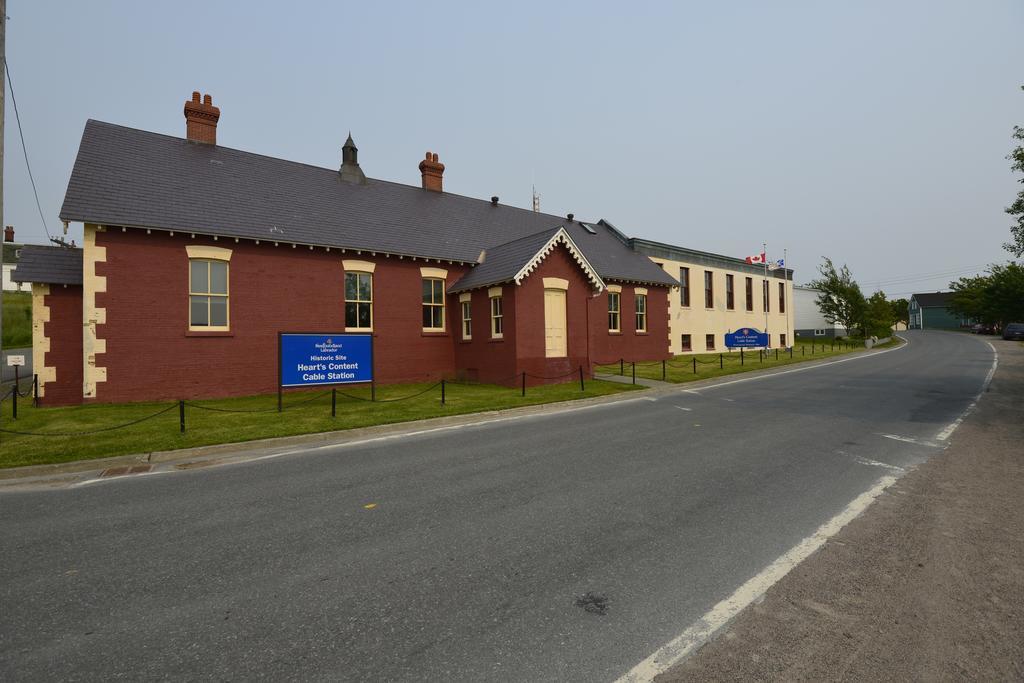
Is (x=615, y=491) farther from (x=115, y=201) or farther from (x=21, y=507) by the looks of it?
(x=115, y=201)

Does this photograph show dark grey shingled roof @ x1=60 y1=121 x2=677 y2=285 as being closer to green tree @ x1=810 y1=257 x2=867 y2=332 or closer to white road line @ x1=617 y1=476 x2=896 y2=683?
white road line @ x1=617 y1=476 x2=896 y2=683

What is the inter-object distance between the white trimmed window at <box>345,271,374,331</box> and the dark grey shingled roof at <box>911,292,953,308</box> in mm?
120383

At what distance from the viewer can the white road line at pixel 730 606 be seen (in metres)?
2.80

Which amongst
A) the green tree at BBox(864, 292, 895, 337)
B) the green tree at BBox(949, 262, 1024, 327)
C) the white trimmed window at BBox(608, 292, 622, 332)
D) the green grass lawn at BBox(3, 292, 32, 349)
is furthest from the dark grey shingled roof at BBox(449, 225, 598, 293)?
the green tree at BBox(949, 262, 1024, 327)

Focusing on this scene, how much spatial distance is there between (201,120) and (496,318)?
15100 mm

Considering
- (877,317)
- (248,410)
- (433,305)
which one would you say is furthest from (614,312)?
(877,317)

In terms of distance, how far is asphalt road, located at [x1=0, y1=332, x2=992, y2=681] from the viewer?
3.01 metres

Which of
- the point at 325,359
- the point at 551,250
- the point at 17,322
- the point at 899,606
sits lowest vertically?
the point at 899,606

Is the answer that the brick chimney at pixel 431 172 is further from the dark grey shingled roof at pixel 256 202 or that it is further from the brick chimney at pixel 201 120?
the brick chimney at pixel 201 120

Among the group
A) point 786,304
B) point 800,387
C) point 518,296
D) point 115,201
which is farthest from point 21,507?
point 786,304

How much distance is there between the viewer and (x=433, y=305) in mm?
21000

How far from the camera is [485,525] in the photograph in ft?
16.5

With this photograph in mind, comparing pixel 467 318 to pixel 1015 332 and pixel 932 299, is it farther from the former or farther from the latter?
pixel 932 299

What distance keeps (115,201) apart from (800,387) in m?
23.5
